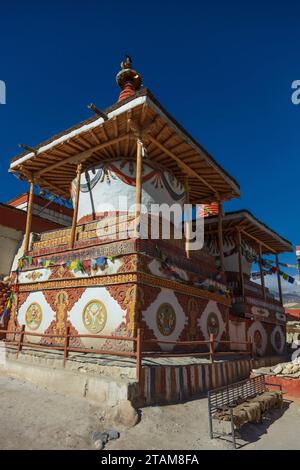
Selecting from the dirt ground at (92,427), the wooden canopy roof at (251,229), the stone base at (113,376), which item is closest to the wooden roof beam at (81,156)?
the stone base at (113,376)

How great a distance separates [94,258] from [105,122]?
13.8ft

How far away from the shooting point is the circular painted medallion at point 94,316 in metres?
9.22

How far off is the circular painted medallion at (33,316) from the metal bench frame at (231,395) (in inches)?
229

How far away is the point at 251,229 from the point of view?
17.8 metres

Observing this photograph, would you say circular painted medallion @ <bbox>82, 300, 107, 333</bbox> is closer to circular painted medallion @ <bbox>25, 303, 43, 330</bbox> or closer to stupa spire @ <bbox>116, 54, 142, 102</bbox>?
circular painted medallion @ <bbox>25, 303, 43, 330</bbox>

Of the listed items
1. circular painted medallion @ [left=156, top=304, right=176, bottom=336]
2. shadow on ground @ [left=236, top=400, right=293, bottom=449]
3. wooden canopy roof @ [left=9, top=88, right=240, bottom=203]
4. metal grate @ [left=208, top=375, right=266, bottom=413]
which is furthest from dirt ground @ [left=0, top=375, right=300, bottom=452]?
wooden canopy roof @ [left=9, top=88, right=240, bottom=203]

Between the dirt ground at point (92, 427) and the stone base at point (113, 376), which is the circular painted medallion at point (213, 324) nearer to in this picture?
the stone base at point (113, 376)

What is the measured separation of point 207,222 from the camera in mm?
17016

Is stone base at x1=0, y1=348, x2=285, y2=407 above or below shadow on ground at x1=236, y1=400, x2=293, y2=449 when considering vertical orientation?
above

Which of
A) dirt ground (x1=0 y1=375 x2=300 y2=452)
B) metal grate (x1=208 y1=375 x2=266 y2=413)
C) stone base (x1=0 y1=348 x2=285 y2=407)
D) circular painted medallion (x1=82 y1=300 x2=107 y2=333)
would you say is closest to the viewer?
dirt ground (x1=0 y1=375 x2=300 y2=452)

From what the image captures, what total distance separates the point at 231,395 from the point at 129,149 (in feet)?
28.4

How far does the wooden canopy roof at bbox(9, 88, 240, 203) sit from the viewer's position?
10391 millimetres

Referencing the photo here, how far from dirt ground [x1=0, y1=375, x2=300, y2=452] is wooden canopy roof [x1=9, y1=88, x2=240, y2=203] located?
752 cm
